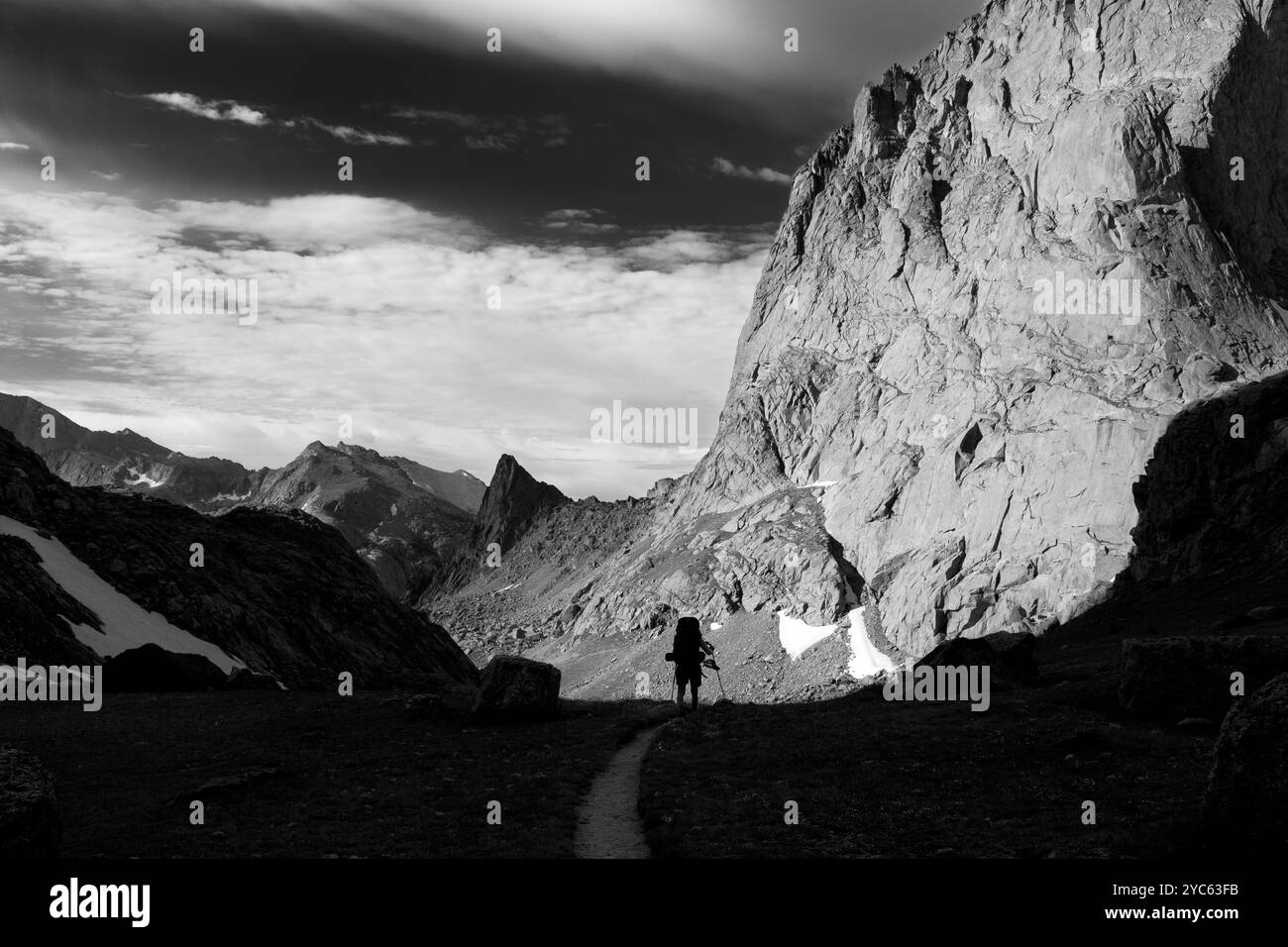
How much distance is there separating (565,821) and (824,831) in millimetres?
6428

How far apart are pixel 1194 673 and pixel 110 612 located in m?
69.4

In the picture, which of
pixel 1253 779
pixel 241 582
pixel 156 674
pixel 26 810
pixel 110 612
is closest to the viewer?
pixel 26 810

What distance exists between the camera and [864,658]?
18462 centimetres

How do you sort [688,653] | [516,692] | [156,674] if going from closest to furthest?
1. [516,692]
2. [688,653]
3. [156,674]

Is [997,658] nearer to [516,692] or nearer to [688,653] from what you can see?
[688,653]

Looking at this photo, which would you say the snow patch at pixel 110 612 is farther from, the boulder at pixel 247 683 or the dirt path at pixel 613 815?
the dirt path at pixel 613 815

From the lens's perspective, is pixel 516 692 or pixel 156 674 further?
pixel 156 674

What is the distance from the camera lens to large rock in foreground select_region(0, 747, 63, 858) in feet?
51.0

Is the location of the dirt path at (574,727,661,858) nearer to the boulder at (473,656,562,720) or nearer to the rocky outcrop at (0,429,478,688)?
the boulder at (473,656,562,720)

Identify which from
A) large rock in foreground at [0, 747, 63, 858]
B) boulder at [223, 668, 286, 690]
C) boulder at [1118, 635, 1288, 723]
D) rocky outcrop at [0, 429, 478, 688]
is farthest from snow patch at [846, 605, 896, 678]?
large rock in foreground at [0, 747, 63, 858]

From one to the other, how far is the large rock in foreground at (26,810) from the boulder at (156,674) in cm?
3437

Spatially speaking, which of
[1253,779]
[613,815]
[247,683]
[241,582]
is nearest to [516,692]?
[613,815]

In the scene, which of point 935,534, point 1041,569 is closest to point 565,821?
point 1041,569
